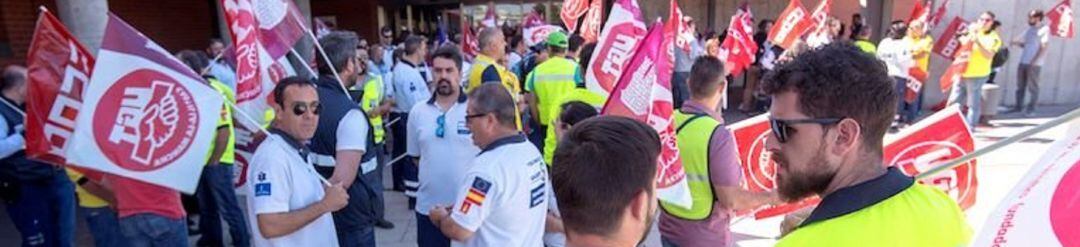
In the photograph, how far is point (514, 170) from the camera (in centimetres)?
251

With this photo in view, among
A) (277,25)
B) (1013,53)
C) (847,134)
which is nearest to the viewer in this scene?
(847,134)

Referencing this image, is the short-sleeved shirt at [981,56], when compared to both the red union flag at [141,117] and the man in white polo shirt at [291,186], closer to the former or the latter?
the man in white polo shirt at [291,186]

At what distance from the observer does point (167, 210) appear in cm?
340

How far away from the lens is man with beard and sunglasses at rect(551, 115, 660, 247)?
1.46 metres

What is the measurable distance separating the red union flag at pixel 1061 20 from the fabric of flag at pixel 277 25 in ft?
36.1

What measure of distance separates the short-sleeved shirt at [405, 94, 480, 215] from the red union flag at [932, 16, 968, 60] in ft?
30.7

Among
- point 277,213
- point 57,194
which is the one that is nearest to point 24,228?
point 57,194

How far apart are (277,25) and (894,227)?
3582mm

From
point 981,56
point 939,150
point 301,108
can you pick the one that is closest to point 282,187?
point 301,108

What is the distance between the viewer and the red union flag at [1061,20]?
32.2 ft

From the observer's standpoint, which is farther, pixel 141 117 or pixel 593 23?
pixel 593 23

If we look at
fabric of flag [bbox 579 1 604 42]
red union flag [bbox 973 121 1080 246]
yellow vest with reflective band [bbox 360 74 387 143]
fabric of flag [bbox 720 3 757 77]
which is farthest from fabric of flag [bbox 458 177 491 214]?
fabric of flag [bbox 720 3 757 77]

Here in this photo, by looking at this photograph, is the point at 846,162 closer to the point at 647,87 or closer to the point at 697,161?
the point at 697,161

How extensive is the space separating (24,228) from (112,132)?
2299 mm
